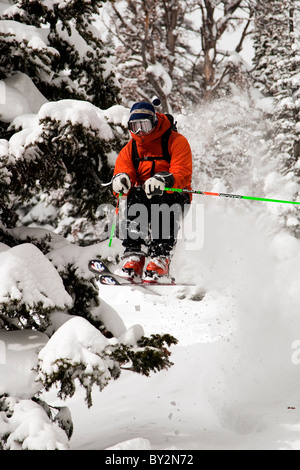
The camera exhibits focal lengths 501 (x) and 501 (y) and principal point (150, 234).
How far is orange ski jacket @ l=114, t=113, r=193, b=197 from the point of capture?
5.64 metres

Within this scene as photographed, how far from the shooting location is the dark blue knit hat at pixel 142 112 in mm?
5348

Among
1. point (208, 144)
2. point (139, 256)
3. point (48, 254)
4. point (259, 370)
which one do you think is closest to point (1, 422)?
point (48, 254)

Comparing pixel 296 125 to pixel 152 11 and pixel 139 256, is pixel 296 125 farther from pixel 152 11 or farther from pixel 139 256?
pixel 139 256

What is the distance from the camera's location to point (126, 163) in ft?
18.6

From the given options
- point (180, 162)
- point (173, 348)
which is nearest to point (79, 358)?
point (180, 162)

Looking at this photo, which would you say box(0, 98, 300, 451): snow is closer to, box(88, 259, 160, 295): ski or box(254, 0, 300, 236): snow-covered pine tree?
box(88, 259, 160, 295): ski

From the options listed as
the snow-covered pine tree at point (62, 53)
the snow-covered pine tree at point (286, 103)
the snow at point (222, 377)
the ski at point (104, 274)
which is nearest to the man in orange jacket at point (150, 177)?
the ski at point (104, 274)

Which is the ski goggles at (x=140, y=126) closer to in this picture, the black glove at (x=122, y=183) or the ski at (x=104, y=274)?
the black glove at (x=122, y=183)

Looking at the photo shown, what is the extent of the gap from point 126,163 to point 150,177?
1.03ft

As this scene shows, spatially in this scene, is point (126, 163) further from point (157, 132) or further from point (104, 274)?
point (104, 274)

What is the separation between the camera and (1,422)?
4250 mm

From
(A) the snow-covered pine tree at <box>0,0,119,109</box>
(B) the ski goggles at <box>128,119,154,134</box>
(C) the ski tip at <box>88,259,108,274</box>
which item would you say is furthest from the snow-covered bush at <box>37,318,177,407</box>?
(A) the snow-covered pine tree at <box>0,0,119,109</box>

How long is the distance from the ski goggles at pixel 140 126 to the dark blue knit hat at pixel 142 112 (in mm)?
42

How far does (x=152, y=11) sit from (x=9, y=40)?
56.4ft
